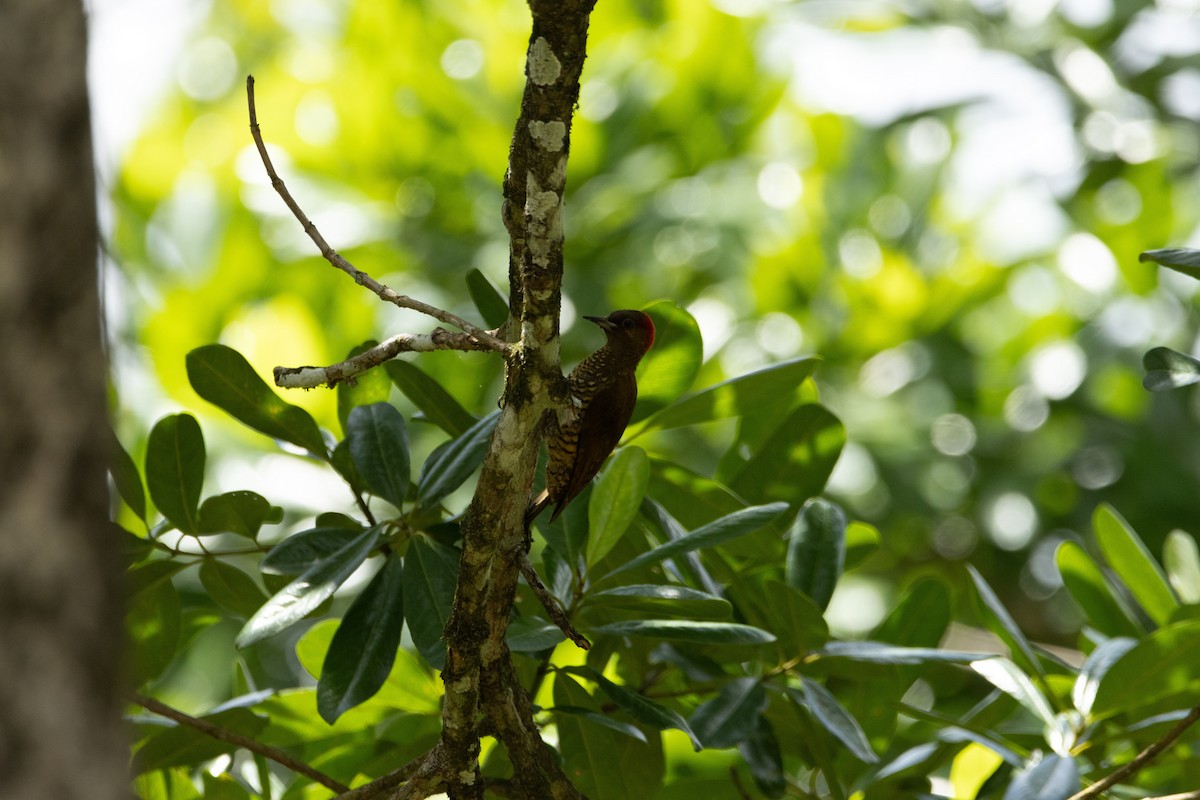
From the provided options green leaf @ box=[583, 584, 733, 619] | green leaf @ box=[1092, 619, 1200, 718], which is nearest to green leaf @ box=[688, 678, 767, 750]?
green leaf @ box=[583, 584, 733, 619]

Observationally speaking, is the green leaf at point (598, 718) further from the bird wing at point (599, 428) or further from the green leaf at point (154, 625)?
the green leaf at point (154, 625)

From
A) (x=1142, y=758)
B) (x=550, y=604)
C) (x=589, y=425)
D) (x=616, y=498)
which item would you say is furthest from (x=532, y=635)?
(x=1142, y=758)

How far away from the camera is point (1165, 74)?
17.4ft

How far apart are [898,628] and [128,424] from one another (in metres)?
2.15

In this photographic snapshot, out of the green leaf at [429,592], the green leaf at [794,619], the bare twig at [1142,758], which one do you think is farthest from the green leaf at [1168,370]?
the green leaf at [429,592]

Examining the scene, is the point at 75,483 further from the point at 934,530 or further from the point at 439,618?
the point at 934,530

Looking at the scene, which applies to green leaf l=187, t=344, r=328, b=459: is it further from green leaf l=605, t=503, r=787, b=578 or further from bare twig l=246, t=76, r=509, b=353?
green leaf l=605, t=503, r=787, b=578

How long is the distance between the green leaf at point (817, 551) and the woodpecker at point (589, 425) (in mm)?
319

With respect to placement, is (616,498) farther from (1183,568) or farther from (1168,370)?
(1183,568)

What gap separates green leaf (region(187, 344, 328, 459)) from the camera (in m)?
1.54

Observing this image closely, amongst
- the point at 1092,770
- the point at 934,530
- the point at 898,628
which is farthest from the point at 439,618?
the point at 934,530

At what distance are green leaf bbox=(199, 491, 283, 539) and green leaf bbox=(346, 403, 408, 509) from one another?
0.15 metres

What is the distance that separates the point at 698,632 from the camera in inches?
56.9

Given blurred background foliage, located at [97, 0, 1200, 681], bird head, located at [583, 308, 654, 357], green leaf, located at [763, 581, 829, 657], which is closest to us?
green leaf, located at [763, 581, 829, 657]
